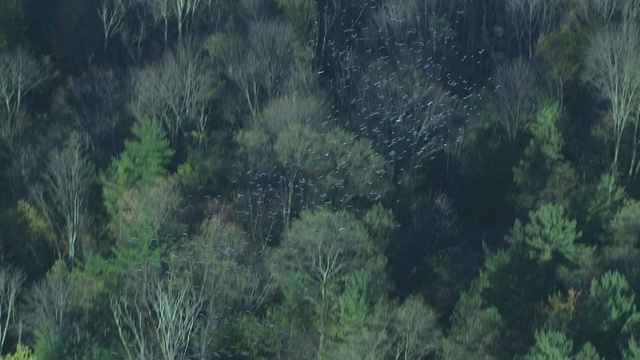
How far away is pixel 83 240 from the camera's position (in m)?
61.0

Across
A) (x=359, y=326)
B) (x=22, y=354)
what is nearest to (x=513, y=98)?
(x=359, y=326)

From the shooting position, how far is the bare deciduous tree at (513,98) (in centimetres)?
6988

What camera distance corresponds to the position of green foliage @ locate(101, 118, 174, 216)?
205ft

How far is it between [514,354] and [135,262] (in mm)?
14393

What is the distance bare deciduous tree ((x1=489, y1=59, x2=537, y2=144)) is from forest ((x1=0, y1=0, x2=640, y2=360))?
0.17 meters

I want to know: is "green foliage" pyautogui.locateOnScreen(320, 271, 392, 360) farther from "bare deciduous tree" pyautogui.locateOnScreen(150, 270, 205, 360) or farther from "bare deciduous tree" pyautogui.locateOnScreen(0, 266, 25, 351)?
"bare deciduous tree" pyautogui.locateOnScreen(0, 266, 25, 351)

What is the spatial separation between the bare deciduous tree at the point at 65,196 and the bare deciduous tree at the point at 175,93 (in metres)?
4.82

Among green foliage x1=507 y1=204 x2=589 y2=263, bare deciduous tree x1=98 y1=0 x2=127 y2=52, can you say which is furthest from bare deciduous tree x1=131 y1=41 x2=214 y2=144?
green foliage x1=507 y1=204 x2=589 y2=263

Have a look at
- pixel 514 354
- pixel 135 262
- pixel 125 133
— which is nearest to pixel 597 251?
pixel 514 354

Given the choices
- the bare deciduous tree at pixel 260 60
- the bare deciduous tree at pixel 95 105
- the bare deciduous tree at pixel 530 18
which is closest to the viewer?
the bare deciduous tree at pixel 95 105

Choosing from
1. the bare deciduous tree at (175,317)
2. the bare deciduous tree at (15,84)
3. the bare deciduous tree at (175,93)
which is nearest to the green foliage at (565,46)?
the bare deciduous tree at (175,93)

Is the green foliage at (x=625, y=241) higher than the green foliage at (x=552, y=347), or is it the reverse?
the green foliage at (x=552, y=347)

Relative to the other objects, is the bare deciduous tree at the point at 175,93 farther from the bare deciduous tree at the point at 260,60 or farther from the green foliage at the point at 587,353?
the green foliage at the point at 587,353

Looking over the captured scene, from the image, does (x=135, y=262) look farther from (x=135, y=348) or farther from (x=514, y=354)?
(x=514, y=354)
